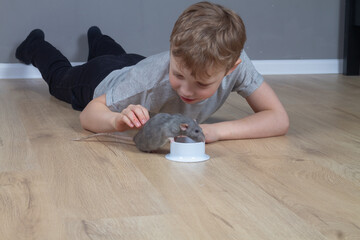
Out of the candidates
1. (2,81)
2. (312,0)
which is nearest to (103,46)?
(2,81)

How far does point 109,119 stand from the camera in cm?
143

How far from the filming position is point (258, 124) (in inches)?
58.9

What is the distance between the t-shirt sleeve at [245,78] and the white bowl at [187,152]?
319mm

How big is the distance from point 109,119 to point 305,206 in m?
0.62

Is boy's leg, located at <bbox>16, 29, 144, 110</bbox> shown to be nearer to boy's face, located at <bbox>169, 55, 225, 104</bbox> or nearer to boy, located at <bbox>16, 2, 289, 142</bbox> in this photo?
boy, located at <bbox>16, 2, 289, 142</bbox>

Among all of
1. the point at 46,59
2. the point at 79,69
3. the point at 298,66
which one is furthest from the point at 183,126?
the point at 298,66

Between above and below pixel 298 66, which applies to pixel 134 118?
above

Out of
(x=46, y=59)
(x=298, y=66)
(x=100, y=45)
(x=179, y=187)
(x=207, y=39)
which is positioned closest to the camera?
(x=179, y=187)

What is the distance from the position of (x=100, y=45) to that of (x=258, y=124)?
111 cm

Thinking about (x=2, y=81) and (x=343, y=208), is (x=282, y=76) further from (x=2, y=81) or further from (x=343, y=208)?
(x=343, y=208)

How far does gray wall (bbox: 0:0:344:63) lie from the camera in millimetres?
2633

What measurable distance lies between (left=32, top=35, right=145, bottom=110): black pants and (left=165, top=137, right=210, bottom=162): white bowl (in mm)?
600

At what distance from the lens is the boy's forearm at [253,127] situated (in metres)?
1.46

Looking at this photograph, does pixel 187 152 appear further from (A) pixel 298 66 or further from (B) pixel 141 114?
(A) pixel 298 66
